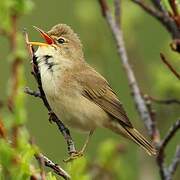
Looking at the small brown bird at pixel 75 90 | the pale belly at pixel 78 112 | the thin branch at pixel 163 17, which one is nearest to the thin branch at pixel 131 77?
the thin branch at pixel 163 17

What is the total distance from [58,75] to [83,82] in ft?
0.95

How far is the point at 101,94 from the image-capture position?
5059 mm

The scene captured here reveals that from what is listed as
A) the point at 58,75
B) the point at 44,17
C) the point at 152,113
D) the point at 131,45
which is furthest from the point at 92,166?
the point at 44,17

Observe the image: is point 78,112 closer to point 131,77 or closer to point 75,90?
point 75,90

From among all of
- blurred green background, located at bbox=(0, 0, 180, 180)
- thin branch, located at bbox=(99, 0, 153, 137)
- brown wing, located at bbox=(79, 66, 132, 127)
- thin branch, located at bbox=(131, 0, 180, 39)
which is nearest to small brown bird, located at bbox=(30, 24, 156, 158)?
brown wing, located at bbox=(79, 66, 132, 127)

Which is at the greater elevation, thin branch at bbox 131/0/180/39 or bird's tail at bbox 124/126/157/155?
thin branch at bbox 131/0/180/39

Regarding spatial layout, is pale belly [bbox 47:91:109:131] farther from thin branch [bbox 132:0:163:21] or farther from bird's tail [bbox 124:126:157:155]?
thin branch [bbox 132:0:163:21]

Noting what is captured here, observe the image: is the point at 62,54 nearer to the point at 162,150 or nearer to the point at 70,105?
the point at 70,105

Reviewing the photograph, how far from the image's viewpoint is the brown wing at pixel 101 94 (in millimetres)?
4957

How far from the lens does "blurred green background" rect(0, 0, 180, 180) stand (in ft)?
16.3

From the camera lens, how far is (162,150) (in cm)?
336

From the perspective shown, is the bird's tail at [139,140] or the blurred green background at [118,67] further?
the blurred green background at [118,67]

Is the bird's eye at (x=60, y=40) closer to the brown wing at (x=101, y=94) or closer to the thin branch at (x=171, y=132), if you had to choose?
the brown wing at (x=101, y=94)

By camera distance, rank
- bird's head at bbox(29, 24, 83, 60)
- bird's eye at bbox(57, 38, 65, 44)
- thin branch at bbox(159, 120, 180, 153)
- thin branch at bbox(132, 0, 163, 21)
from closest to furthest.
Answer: thin branch at bbox(159, 120, 180, 153) < thin branch at bbox(132, 0, 163, 21) < bird's head at bbox(29, 24, 83, 60) < bird's eye at bbox(57, 38, 65, 44)
